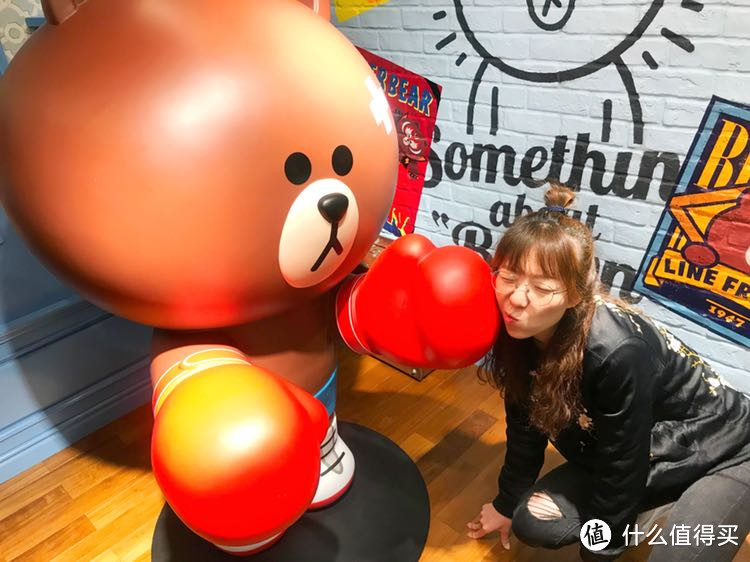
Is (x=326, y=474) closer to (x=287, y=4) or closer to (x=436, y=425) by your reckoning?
(x=436, y=425)

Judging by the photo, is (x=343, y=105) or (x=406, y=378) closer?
(x=343, y=105)

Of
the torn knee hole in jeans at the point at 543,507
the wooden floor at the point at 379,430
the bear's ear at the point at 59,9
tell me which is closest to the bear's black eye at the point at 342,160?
the bear's ear at the point at 59,9

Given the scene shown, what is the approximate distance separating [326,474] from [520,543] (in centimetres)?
45

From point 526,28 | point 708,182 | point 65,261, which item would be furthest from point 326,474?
point 526,28

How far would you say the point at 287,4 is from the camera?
1010mm

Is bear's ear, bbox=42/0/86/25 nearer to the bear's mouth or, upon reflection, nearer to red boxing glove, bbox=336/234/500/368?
the bear's mouth

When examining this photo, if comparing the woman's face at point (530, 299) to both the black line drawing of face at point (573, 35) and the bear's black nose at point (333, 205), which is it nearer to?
the bear's black nose at point (333, 205)

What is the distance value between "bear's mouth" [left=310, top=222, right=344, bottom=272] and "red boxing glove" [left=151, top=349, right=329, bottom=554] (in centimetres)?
23

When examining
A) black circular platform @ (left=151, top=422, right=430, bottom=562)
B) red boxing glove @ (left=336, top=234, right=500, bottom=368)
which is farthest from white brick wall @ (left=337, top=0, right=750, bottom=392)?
black circular platform @ (left=151, top=422, right=430, bottom=562)

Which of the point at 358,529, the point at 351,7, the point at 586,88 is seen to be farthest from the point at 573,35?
the point at 358,529

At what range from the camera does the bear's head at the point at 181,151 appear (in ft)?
2.80

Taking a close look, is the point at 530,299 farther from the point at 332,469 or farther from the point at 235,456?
the point at 332,469

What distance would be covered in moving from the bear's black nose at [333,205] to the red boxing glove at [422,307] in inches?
7.8

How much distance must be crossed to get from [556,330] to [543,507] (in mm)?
402
